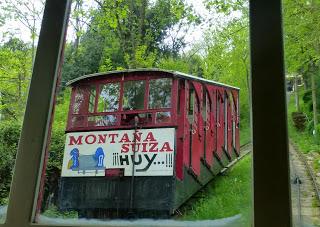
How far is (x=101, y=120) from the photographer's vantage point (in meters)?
1.32

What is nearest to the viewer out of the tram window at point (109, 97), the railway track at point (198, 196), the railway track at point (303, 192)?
the railway track at point (303, 192)

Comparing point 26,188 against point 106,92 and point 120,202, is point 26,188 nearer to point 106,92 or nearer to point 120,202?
point 120,202

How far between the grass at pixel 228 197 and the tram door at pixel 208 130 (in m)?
0.09

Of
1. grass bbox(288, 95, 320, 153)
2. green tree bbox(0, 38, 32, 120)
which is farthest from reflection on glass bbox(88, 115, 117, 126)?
grass bbox(288, 95, 320, 153)

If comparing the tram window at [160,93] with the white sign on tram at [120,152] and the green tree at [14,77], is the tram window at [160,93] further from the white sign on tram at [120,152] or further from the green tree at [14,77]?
the green tree at [14,77]

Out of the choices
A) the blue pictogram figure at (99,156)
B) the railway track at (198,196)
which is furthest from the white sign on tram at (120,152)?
the railway track at (198,196)

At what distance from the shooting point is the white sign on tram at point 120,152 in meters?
1.19

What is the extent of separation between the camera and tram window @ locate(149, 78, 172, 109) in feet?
4.19

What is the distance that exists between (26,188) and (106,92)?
0.41 meters

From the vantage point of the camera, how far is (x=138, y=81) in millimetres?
1319

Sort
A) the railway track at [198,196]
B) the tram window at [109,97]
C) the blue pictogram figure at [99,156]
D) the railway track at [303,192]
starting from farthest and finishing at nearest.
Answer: the tram window at [109,97], the blue pictogram figure at [99,156], the railway track at [198,196], the railway track at [303,192]

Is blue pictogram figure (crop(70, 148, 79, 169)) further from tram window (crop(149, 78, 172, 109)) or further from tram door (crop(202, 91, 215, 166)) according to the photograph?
tram door (crop(202, 91, 215, 166))

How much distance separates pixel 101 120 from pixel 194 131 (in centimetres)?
32

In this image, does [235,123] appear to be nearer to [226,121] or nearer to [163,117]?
[226,121]
